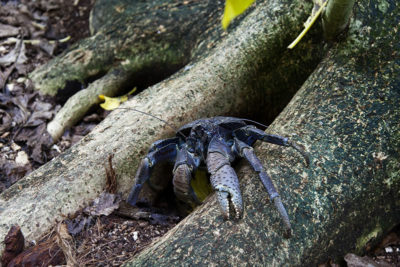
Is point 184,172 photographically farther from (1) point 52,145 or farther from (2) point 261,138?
(1) point 52,145

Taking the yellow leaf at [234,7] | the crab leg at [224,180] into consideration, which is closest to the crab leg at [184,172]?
the crab leg at [224,180]

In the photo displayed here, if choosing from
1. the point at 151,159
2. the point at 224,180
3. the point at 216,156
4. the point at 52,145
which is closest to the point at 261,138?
the point at 216,156

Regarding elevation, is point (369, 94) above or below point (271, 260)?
above

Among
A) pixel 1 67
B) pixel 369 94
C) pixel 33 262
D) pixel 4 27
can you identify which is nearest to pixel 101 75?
pixel 1 67

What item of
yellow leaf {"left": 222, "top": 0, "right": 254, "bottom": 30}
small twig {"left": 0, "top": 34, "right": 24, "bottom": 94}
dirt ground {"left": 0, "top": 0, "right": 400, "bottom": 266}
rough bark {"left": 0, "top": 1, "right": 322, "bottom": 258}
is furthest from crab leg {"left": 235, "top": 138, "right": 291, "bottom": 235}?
small twig {"left": 0, "top": 34, "right": 24, "bottom": 94}

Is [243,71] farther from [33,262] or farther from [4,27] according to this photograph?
[4,27]

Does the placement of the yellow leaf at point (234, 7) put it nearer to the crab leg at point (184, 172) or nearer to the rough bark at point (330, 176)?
the rough bark at point (330, 176)

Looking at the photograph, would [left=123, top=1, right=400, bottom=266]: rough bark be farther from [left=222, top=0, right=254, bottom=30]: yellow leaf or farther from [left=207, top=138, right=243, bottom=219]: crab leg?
[left=222, top=0, right=254, bottom=30]: yellow leaf
